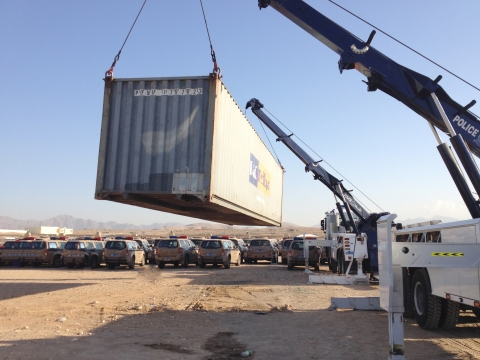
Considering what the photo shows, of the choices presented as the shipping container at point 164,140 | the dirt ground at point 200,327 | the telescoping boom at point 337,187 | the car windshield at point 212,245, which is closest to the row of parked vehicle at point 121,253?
the car windshield at point 212,245

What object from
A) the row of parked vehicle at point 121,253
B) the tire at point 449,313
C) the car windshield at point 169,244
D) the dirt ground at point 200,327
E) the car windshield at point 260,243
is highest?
the car windshield at point 260,243

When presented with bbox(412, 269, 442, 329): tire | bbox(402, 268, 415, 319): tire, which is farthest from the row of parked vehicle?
bbox(412, 269, 442, 329): tire

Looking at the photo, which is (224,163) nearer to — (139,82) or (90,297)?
(139,82)

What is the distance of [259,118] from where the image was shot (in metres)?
22.0

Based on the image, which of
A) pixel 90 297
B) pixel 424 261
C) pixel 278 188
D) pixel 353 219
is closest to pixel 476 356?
pixel 424 261

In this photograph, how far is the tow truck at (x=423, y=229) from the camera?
4.56m

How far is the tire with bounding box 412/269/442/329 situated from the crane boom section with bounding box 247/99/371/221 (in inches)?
437

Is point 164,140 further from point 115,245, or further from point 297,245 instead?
point 297,245

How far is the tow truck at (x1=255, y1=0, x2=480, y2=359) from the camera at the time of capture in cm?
456

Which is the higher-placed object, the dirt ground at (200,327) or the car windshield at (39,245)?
the car windshield at (39,245)

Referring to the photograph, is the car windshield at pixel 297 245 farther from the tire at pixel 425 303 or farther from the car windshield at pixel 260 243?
the tire at pixel 425 303

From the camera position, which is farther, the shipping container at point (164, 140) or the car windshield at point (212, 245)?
the car windshield at point (212, 245)

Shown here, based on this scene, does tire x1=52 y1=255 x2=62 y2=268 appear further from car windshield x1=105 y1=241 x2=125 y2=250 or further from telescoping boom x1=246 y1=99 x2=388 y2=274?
telescoping boom x1=246 y1=99 x2=388 y2=274

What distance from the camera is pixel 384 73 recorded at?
8.91m
